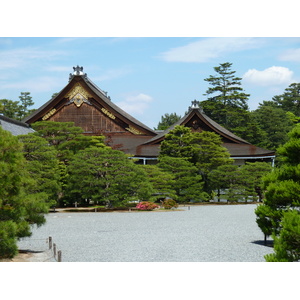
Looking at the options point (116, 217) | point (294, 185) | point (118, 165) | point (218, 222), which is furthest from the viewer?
point (118, 165)

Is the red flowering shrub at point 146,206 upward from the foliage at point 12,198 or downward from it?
downward

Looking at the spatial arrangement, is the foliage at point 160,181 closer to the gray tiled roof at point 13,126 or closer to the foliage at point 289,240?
the gray tiled roof at point 13,126

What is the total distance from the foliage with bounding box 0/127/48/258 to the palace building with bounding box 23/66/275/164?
43.2 ft

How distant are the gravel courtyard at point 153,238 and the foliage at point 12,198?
1.00 meters

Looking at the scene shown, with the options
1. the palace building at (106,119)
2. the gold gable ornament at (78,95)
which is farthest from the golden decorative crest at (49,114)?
the gold gable ornament at (78,95)

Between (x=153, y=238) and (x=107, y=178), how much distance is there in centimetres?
661

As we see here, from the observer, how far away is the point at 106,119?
22.0 meters

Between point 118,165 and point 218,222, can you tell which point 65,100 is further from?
point 218,222

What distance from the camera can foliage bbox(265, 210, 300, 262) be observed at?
4.72 metres

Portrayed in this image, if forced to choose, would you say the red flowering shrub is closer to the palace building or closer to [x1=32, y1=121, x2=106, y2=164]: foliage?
[x1=32, y1=121, x2=106, y2=164]: foliage

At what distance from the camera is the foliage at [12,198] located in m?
6.40

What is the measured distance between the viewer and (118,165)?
1557cm

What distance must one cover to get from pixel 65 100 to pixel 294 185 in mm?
17308

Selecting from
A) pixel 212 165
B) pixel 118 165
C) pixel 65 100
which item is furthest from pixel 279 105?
pixel 118 165
